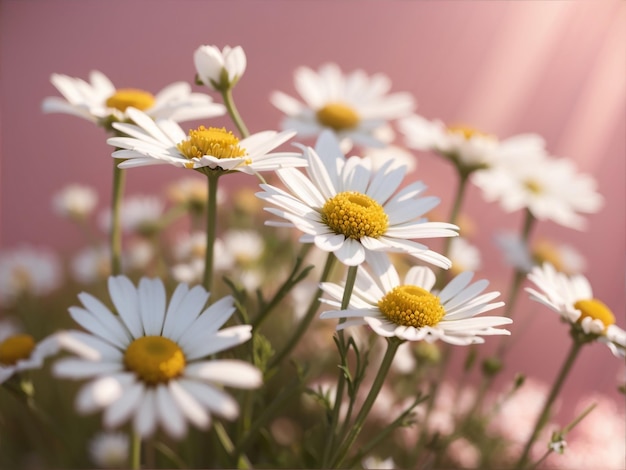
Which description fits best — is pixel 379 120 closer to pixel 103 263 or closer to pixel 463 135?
pixel 463 135

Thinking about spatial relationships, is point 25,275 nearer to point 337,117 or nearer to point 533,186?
point 337,117

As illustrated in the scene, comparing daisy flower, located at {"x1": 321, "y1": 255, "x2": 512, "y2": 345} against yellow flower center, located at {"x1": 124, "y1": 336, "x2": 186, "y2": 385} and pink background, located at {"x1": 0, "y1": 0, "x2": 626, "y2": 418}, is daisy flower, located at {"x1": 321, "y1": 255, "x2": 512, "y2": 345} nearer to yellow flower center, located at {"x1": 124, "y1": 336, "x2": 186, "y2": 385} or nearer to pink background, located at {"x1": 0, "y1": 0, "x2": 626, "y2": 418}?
yellow flower center, located at {"x1": 124, "y1": 336, "x2": 186, "y2": 385}

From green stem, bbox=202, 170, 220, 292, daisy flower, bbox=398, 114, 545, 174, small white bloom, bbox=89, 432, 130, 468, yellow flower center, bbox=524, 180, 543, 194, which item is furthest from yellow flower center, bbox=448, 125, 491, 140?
small white bloom, bbox=89, 432, 130, 468

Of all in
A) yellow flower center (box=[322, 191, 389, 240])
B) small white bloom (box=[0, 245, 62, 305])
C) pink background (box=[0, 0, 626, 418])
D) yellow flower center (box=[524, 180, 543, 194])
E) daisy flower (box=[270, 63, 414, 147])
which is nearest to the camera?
yellow flower center (box=[322, 191, 389, 240])

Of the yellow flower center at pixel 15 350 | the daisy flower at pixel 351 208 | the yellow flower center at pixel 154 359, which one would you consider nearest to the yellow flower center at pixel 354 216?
the daisy flower at pixel 351 208

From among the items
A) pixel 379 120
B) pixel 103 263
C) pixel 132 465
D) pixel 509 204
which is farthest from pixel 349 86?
pixel 132 465

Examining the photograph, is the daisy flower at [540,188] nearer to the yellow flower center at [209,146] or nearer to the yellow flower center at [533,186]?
the yellow flower center at [533,186]
